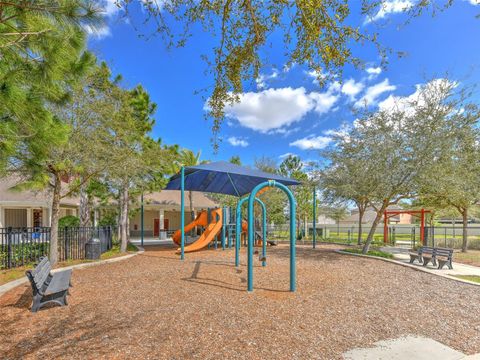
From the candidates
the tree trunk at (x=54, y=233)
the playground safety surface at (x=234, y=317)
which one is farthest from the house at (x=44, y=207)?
the playground safety surface at (x=234, y=317)

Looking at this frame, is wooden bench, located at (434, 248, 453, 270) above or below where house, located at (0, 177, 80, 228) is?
below

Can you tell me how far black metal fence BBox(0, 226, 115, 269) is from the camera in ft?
30.9

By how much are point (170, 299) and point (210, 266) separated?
4013mm

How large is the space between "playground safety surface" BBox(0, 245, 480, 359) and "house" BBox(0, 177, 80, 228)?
1456 cm

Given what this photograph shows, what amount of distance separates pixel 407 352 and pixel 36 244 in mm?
11690

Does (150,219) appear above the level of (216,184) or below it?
below

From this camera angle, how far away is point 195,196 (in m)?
33.9

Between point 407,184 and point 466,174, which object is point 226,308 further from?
point 466,174

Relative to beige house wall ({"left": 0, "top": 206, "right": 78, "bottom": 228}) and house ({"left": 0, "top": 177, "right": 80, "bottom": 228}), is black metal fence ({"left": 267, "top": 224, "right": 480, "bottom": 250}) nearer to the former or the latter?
house ({"left": 0, "top": 177, "right": 80, "bottom": 228})

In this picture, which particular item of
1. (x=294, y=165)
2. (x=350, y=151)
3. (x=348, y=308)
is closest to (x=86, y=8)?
(x=348, y=308)

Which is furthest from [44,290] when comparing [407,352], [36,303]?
[407,352]

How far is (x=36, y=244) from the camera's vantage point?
10.9 meters

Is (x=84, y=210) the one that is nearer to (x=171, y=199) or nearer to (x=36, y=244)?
(x=36, y=244)

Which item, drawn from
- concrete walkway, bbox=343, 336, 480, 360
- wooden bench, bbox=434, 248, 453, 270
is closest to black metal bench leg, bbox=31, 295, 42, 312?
concrete walkway, bbox=343, 336, 480, 360
